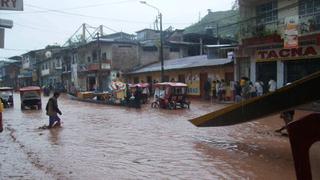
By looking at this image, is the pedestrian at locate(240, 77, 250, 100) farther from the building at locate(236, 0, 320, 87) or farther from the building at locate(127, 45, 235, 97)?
the building at locate(127, 45, 235, 97)

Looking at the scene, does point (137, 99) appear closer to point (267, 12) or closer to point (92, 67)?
point (267, 12)

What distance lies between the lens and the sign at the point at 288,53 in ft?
79.1

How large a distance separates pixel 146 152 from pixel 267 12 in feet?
58.2

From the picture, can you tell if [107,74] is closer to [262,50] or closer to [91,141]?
[262,50]

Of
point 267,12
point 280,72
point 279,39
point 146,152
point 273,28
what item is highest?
point 267,12

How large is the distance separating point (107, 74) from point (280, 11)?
31.9m

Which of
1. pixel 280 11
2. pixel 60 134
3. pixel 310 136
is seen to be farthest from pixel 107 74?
pixel 310 136

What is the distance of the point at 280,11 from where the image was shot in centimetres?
2644

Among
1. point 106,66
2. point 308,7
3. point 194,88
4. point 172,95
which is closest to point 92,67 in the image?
point 106,66

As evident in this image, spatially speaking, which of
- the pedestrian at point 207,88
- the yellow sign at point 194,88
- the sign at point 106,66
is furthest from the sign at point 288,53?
the sign at point 106,66

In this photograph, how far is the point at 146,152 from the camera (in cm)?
1252

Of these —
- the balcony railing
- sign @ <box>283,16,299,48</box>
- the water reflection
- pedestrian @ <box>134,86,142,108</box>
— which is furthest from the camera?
pedestrian @ <box>134,86,142,108</box>

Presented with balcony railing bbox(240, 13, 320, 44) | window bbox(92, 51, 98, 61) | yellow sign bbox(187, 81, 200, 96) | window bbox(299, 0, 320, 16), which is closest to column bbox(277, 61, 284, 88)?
balcony railing bbox(240, 13, 320, 44)

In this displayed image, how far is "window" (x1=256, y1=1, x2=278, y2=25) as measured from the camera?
2705cm
